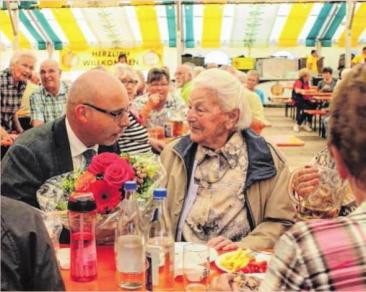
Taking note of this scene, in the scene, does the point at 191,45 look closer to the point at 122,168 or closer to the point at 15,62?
the point at 15,62

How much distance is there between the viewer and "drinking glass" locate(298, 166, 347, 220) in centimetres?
194

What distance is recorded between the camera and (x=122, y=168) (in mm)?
1869

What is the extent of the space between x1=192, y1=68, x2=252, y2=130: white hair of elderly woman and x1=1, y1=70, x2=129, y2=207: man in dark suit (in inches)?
14.3

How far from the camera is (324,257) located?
→ 0.94 metres

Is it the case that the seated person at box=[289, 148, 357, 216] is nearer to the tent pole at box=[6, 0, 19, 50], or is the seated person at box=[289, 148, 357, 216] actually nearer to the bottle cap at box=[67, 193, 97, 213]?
the bottle cap at box=[67, 193, 97, 213]

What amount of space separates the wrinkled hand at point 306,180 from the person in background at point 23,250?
3.71 ft

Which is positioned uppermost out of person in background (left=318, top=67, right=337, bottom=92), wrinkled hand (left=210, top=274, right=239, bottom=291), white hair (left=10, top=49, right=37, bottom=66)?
white hair (left=10, top=49, right=37, bottom=66)

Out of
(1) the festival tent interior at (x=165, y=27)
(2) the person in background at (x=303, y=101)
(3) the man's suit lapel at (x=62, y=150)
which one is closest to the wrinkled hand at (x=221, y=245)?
Result: (3) the man's suit lapel at (x=62, y=150)

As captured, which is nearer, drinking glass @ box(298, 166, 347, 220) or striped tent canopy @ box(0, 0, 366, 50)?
drinking glass @ box(298, 166, 347, 220)

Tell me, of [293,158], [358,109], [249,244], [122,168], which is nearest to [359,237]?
[358,109]

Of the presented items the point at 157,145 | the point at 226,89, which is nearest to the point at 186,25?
the point at 157,145

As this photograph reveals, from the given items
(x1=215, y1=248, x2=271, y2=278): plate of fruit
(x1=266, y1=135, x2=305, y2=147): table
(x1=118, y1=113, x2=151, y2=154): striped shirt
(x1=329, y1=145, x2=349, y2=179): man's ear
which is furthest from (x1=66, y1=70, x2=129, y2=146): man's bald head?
(x1=266, y1=135, x2=305, y2=147): table

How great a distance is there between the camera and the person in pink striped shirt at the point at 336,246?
0.94m

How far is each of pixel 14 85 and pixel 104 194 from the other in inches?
203
